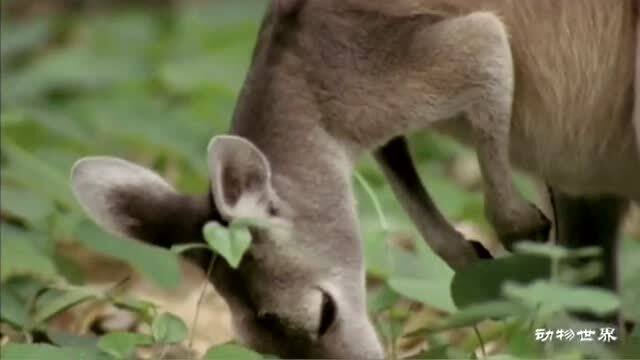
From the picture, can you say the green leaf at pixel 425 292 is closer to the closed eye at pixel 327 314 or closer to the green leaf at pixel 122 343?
the closed eye at pixel 327 314

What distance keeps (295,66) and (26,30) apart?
5.03 metres

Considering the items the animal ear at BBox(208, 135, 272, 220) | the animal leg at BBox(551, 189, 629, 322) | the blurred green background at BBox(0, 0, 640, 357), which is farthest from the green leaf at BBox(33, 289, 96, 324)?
A: the animal leg at BBox(551, 189, 629, 322)

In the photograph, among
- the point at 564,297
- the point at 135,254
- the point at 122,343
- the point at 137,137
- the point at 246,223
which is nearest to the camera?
the point at 564,297

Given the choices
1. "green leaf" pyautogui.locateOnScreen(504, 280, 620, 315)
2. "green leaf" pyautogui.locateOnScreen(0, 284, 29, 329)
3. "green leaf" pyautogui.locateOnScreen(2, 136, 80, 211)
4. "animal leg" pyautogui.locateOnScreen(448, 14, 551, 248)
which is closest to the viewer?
"green leaf" pyautogui.locateOnScreen(504, 280, 620, 315)

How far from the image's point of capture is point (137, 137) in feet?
28.4

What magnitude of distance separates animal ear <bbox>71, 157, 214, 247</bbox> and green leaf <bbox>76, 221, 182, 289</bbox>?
847mm

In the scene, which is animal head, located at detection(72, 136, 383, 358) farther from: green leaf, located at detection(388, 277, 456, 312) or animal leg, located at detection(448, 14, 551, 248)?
animal leg, located at detection(448, 14, 551, 248)

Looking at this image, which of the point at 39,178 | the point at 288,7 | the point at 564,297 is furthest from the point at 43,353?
the point at 39,178

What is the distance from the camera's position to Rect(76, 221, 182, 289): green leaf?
7.12 metres

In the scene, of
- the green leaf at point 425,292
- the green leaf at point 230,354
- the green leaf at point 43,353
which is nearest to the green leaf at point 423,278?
the green leaf at point 425,292

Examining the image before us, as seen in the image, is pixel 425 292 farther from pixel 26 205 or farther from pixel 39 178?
pixel 39 178

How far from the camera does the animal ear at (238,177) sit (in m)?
5.96

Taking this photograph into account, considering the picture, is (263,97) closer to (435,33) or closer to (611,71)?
(435,33)

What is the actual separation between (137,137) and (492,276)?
260 centimetres
